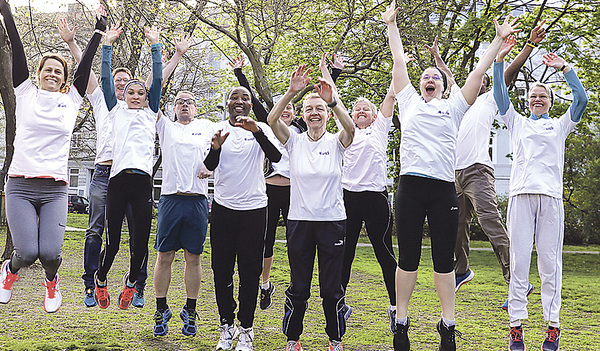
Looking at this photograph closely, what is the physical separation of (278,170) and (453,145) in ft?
8.54

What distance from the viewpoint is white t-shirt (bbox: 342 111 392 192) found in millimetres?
6371

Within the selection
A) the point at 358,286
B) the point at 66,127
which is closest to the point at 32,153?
the point at 66,127

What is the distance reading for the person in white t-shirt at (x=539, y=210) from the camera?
18.2 feet

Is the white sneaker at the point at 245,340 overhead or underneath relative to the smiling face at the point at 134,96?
underneath

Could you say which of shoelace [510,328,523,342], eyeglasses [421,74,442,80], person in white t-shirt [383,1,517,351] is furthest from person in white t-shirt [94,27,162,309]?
shoelace [510,328,523,342]

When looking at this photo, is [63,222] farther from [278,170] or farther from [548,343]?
[548,343]

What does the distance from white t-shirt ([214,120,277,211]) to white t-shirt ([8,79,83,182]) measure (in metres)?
1.56

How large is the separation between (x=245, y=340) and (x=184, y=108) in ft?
9.03

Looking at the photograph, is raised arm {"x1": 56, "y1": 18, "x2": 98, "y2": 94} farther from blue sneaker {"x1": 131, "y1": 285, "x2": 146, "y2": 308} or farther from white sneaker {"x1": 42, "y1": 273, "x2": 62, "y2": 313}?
blue sneaker {"x1": 131, "y1": 285, "x2": 146, "y2": 308}

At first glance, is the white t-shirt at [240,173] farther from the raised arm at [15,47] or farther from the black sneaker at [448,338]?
the black sneaker at [448,338]

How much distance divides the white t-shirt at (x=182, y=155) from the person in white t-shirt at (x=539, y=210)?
10.8 ft

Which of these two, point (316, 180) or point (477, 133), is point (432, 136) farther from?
point (477, 133)

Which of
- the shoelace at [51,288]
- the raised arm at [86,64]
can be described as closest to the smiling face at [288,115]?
the raised arm at [86,64]

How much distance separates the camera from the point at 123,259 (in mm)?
13938
